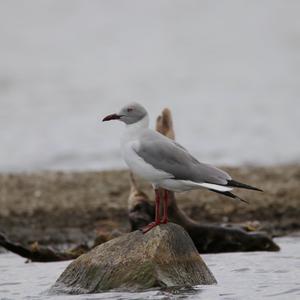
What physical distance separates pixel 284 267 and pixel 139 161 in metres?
2.09

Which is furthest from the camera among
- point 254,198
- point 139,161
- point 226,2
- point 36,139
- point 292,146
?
point 226,2

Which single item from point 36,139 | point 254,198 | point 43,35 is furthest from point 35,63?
point 254,198

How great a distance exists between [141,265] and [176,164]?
915mm

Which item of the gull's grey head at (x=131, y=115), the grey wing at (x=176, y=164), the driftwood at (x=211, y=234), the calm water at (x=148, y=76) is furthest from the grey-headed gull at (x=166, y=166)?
the calm water at (x=148, y=76)

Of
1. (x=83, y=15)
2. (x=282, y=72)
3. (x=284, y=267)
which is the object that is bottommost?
(x=284, y=267)

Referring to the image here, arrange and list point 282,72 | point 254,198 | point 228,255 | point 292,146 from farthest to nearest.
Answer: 1. point 282,72
2. point 292,146
3. point 254,198
4. point 228,255

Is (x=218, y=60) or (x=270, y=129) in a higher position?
(x=218, y=60)

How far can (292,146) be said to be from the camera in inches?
770

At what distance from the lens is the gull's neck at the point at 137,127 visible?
9422 millimetres

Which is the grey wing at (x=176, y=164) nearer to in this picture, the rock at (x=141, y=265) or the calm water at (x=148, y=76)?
the rock at (x=141, y=265)

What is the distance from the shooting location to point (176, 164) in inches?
361

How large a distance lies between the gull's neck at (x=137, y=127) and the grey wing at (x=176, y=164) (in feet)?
0.51

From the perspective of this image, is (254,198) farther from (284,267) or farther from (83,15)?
(83,15)

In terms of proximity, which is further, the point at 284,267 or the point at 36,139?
the point at 36,139
